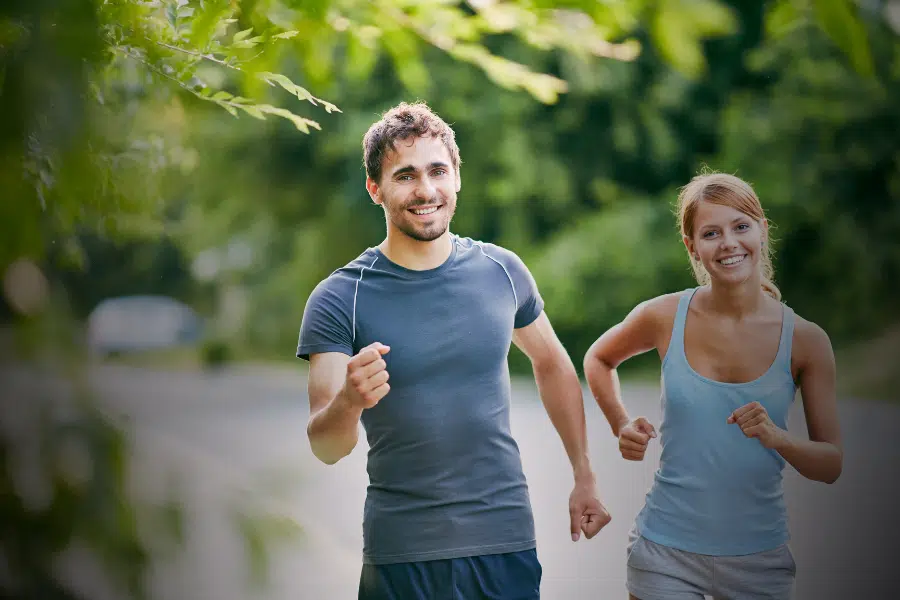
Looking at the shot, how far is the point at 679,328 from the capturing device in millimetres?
2154

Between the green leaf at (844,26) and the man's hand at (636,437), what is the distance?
1.48m

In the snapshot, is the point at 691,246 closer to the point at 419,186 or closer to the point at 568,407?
the point at 568,407

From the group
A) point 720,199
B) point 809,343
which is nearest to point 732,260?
point 720,199

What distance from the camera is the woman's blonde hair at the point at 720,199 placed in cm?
210

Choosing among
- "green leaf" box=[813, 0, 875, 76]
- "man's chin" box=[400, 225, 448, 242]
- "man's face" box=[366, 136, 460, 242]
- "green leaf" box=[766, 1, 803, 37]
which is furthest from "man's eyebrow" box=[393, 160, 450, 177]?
"green leaf" box=[813, 0, 875, 76]

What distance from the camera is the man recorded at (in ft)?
6.81

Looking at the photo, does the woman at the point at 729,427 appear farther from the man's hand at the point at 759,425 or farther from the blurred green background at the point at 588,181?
the blurred green background at the point at 588,181

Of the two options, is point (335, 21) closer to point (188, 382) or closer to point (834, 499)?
point (834, 499)

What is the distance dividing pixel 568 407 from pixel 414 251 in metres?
0.50

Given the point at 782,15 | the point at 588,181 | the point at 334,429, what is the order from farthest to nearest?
the point at 588,181 → the point at 334,429 → the point at 782,15

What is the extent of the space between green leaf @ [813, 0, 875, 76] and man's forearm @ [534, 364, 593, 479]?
5.42ft

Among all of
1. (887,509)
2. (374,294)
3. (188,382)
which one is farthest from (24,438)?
(188,382)

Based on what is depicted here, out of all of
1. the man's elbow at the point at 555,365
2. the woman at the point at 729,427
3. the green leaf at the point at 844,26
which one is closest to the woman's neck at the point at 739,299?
the woman at the point at 729,427

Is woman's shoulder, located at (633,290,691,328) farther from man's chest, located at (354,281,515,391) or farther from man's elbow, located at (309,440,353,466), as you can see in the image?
man's elbow, located at (309,440,353,466)
